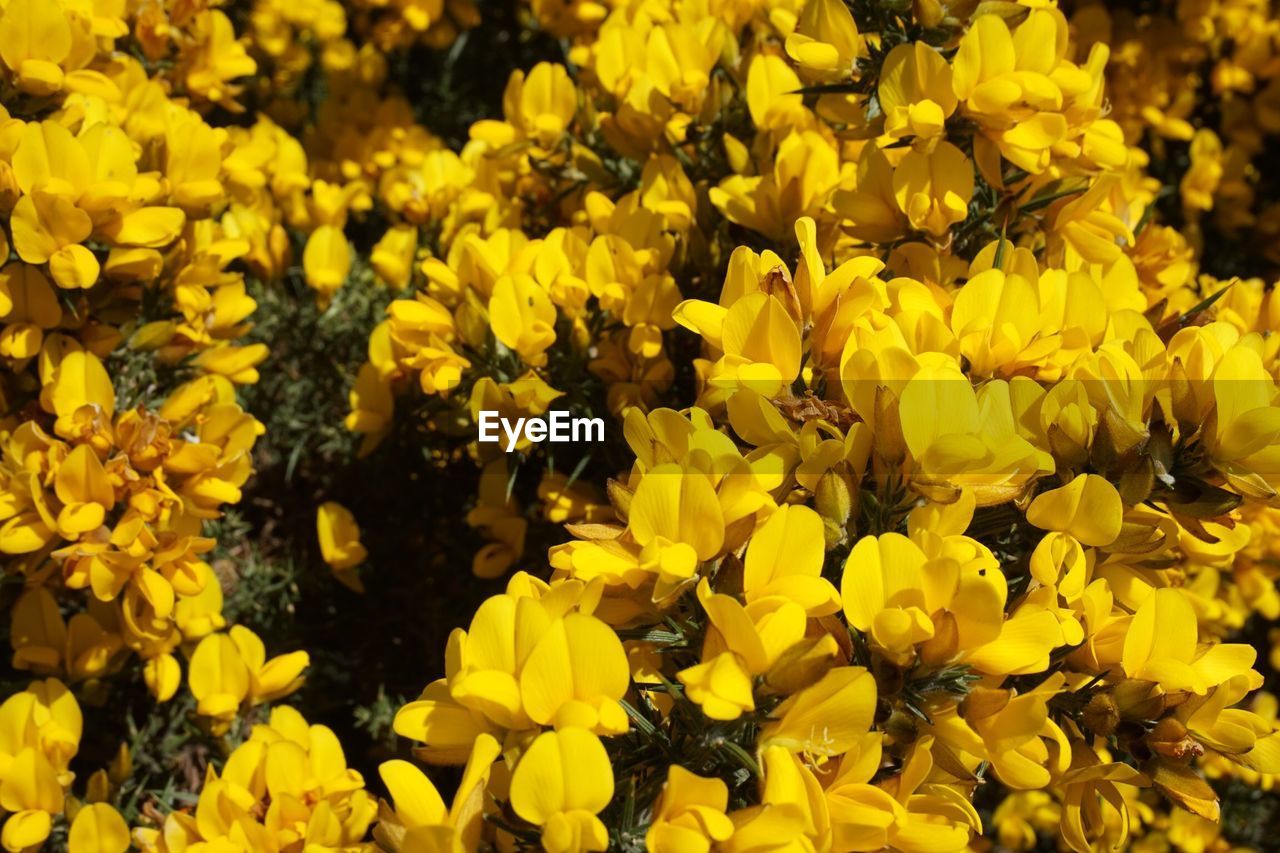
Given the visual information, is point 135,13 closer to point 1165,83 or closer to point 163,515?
point 163,515

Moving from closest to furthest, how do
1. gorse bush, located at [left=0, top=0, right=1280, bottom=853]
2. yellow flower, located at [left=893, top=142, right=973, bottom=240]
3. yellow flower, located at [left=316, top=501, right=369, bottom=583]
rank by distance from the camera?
gorse bush, located at [left=0, top=0, right=1280, bottom=853], yellow flower, located at [left=893, top=142, right=973, bottom=240], yellow flower, located at [left=316, top=501, right=369, bottom=583]

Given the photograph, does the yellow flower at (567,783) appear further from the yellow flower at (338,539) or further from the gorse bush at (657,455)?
the yellow flower at (338,539)

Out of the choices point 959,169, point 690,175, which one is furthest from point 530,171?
point 959,169

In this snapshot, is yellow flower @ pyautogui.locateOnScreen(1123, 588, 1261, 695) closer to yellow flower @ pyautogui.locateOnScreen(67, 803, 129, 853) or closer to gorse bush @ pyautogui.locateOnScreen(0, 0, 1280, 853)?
gorse bush @ pyautogui.locateOnScreen(0, 0, 1280, 853)

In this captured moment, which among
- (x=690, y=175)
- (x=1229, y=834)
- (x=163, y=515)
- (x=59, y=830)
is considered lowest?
(x=1229, y=834)

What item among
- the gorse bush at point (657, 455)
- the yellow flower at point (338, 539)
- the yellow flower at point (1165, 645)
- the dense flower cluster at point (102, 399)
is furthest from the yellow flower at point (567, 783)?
the yellow flower at point (338, 539)

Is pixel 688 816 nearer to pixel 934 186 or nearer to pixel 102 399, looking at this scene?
pixel 934 186

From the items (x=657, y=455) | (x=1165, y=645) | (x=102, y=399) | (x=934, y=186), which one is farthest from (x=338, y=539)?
(x=1165, y=645)

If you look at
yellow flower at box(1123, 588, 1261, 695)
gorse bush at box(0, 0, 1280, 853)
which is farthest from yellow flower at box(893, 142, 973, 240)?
yellow flower at box(1123, 588, 1261, 695)
